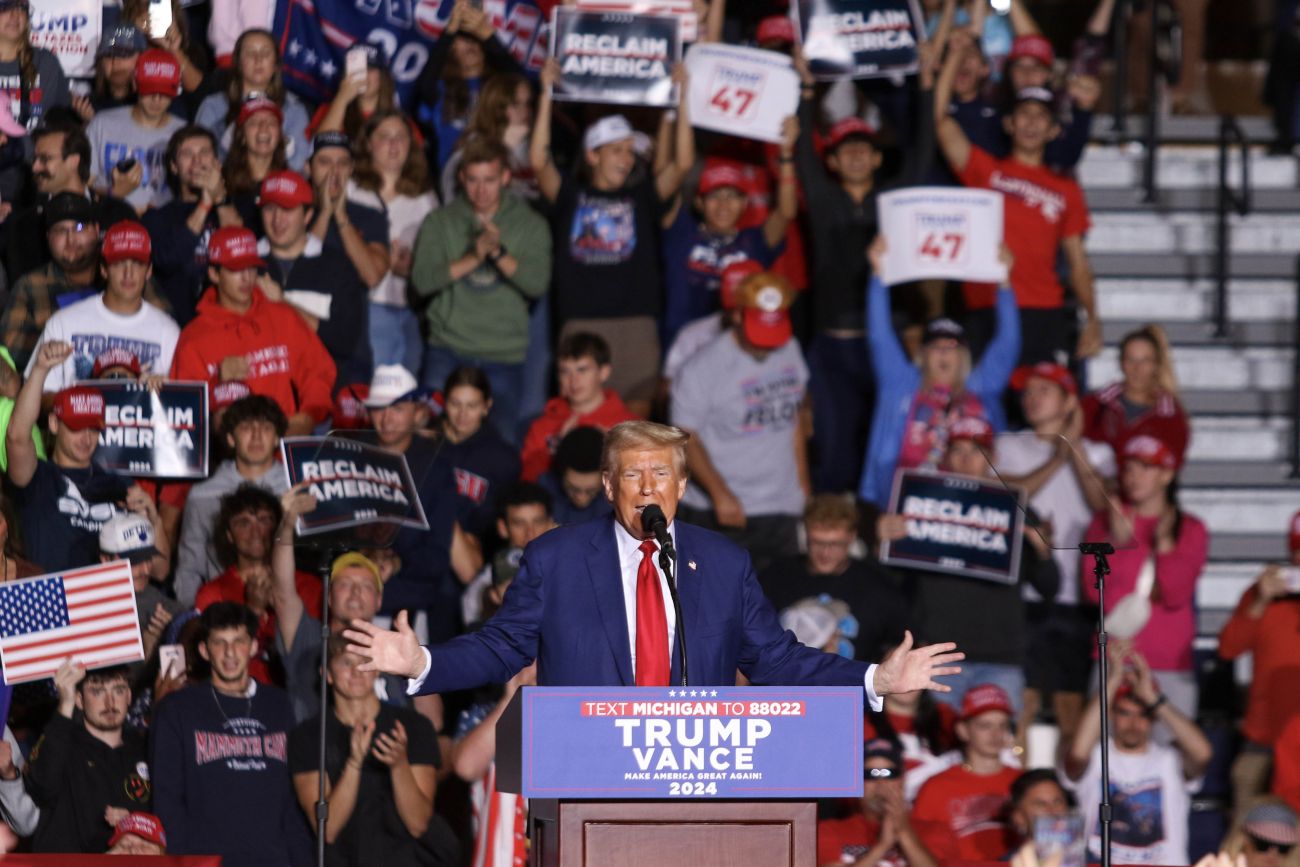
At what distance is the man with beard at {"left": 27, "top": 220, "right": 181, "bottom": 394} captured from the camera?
9062 mm

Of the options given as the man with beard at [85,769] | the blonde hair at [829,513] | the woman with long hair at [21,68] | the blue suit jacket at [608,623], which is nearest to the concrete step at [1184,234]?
the blonde hair at [829,513]

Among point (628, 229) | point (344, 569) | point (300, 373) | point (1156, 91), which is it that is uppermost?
point (1156, 91)

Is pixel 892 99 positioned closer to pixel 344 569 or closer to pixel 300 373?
pixel 300 373

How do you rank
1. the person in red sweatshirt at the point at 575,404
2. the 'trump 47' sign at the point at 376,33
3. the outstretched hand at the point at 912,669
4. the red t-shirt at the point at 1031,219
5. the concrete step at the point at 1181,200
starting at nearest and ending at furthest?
the outstretched hand at the point at 912,669 → the person in red sweatshirt at the point at 575,404 → the red t-shirt at the point at 1031,219 → the 'trump 47' sign at the point at 376,33 → the concrete step at the point at 1181,200

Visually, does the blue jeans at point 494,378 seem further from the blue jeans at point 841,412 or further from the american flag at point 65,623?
the american flag at point 65,623

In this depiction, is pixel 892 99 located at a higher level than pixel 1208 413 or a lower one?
higher

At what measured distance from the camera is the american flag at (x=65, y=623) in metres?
7.80

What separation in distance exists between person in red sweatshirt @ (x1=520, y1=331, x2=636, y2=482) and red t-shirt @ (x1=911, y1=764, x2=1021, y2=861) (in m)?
2.14

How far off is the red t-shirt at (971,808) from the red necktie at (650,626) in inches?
130

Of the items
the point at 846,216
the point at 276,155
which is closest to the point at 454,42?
the point at 276,155

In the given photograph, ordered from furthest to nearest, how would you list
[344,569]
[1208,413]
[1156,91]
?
[1156,91], [1208,413], [344,569]

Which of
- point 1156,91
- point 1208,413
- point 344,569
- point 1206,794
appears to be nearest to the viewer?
point 344,569

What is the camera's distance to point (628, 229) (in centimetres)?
1005

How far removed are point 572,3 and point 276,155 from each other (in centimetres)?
166
